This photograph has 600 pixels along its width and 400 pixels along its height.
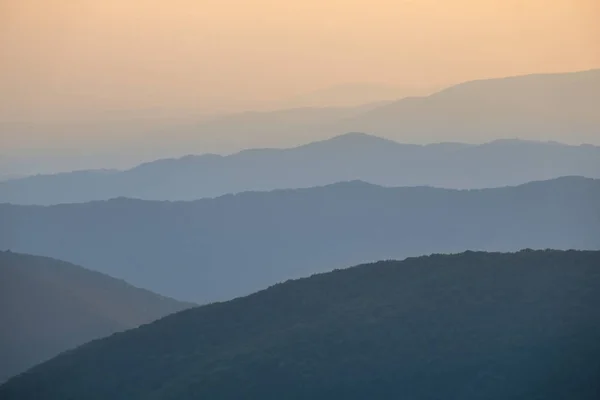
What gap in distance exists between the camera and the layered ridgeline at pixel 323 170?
9492mm

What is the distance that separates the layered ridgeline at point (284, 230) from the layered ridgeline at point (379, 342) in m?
0.60

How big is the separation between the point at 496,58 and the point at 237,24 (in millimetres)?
3187

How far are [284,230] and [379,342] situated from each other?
3.08 m

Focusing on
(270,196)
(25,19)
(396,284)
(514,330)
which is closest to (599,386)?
(514,330)

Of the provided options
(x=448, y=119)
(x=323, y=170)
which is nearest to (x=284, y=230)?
(x=323, y=170)

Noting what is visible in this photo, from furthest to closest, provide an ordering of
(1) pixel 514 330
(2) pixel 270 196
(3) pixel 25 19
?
(2) pixel 270 196
(3) pixel 25 19
(1) pixel 514 330

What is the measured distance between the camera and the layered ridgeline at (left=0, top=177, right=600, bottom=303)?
930 cm

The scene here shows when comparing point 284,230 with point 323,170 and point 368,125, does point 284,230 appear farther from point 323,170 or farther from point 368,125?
point 368,125

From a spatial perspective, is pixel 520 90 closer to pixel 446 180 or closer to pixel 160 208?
pixel 446 180

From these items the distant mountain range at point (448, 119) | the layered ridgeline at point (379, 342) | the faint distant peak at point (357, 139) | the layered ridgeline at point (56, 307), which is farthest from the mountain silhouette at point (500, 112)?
the layered ridgeline at point (56, 307)

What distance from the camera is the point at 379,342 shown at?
25.2 ft

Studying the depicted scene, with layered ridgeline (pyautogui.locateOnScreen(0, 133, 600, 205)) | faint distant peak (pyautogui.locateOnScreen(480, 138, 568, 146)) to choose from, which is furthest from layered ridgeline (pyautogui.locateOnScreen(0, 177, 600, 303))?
faint distant peak (pyautogui.locateOnScreen(480, 138, 568, 146))

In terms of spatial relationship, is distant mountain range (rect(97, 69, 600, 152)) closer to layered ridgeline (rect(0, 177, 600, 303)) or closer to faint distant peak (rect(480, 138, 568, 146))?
faint distant peak (rect(480, 138, 568, 146))

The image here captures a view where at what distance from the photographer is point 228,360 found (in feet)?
25.8
